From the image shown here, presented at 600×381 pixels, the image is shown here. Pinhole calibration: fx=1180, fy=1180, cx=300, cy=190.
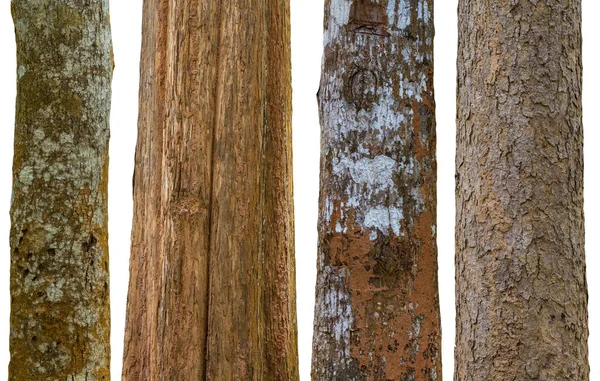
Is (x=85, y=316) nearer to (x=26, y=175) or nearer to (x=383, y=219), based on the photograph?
(x=26, y=175)

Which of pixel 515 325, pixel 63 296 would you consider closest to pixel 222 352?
pixel 63 296

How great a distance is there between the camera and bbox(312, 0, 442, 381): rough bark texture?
6.96 m

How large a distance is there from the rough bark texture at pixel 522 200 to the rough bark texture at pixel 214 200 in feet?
5.35

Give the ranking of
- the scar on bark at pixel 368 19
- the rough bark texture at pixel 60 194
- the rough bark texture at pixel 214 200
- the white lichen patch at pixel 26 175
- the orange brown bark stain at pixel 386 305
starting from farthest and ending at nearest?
1. the rough bark texture at pixel 214 200
2. the white lichen patch at pixel 26 175
3. the rough bark texture at pixel 60 194
4. the scar on bark at pixel 368 19
5. the orange brown bark stain at pixel 386 305

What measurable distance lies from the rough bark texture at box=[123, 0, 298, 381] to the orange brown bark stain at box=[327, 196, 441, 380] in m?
1.01

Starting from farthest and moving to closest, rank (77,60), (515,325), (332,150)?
(77,60) → (332,150) → (515,325)

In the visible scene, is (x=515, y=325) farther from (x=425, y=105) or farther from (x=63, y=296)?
(x=63, y=296)

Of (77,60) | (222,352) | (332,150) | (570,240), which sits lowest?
(222,352)

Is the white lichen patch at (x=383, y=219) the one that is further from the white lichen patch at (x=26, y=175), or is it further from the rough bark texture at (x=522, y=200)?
the white lichen patch at (x=26, y=175)

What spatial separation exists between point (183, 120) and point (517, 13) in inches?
94.2

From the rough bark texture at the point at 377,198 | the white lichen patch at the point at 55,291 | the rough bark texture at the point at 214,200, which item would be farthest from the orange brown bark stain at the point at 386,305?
the white lichen patch at the point at 55,291

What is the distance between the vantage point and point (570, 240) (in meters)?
6.61

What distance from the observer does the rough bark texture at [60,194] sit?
7.41 m

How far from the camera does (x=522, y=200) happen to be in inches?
259
